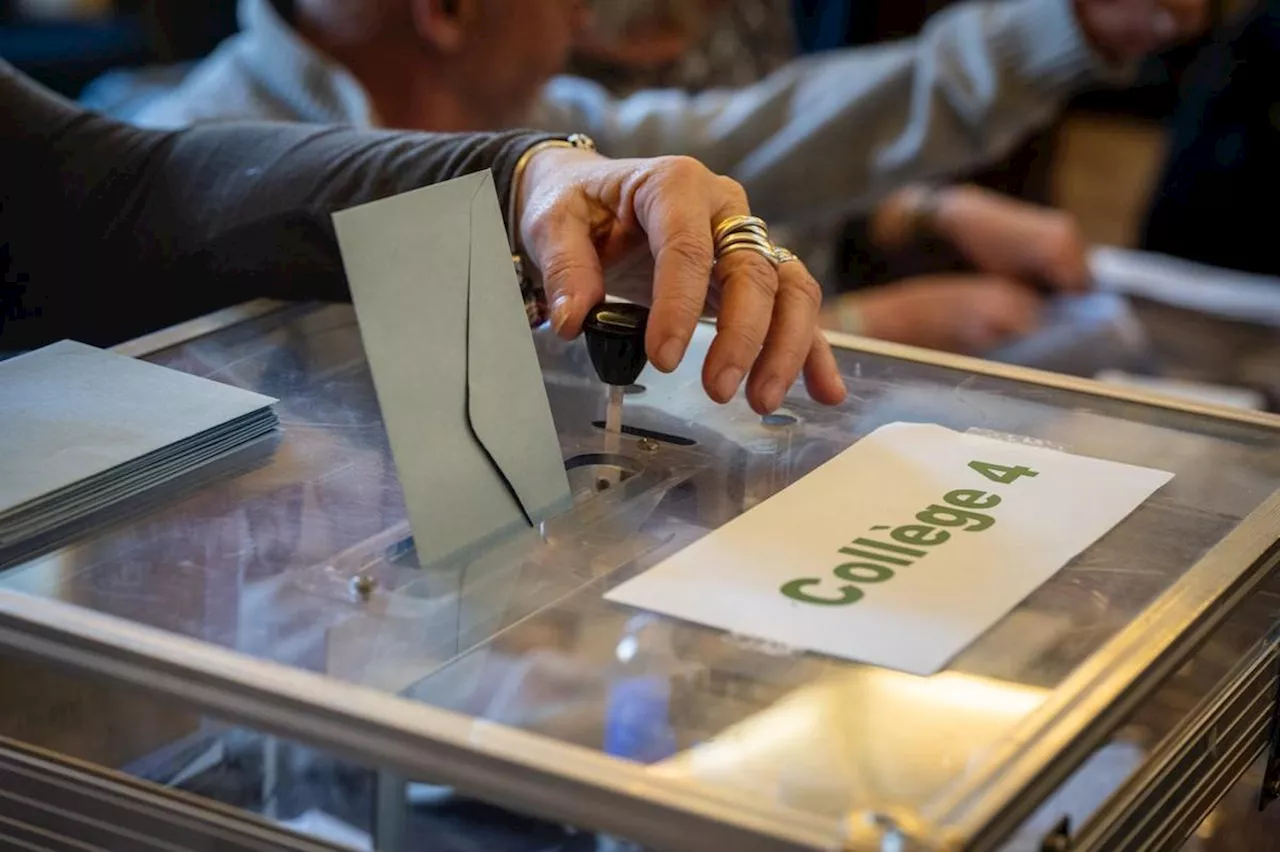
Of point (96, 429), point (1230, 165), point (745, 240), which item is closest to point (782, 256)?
point (745, 240)

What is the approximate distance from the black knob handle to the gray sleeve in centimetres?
121

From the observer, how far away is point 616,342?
76 cm

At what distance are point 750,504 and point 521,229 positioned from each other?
0.80 feet

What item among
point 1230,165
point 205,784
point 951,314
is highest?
point 205,784

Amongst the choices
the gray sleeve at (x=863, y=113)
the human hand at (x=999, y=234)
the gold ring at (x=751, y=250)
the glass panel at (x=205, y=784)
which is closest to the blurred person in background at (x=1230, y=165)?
the human hand at (x=999, y=234)

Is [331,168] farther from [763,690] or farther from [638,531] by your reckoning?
[763,690]

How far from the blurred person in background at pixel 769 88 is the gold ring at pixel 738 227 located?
891 mm

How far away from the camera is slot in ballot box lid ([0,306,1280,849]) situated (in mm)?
478

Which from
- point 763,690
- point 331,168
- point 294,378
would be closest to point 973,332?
point 331,168

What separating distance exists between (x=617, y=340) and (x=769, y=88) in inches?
54.7

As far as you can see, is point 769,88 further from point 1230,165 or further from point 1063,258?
point 1230,165

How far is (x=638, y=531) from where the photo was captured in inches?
26.5

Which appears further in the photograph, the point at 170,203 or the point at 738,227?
the point at 170,203

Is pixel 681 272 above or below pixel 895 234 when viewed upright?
above
